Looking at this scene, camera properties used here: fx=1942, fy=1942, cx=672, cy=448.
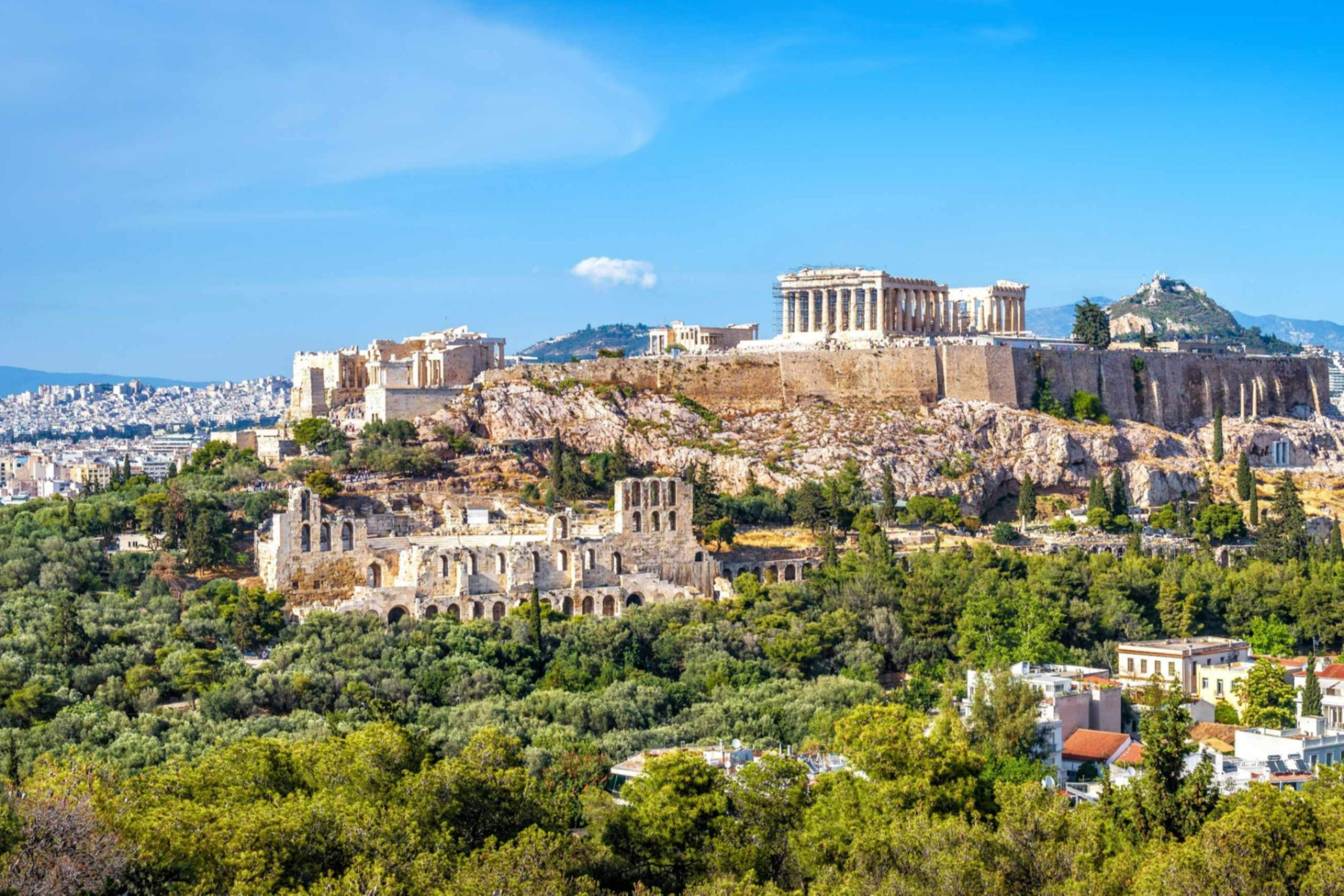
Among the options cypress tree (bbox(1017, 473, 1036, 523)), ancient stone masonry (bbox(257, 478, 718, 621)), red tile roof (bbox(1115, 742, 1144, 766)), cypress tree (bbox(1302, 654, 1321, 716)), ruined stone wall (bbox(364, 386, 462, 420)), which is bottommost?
red tile roof (bbox(1115, 742, 1144, 766))

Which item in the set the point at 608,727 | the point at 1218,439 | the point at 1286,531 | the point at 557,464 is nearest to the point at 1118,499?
the point at 1286,531

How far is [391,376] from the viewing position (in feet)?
223

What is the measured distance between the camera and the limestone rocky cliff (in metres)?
63.6

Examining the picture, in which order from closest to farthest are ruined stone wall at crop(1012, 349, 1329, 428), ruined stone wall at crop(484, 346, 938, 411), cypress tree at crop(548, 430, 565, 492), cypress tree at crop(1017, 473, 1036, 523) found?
1. cypress tree at crop(548, 430, 565, 492)
2. cypress tree at crop(1017, 473, 1036, 523)
3. ruined stone wall at crop(484, 346, 938, 411)
4. ruined stone wall at crop(1012, 349, 1329, 428)

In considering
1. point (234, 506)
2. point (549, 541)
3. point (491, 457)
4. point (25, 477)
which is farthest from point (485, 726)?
point (25, 477)

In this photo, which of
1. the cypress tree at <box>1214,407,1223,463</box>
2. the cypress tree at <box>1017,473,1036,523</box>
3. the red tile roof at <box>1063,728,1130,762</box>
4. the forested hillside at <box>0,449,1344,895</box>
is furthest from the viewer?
the cypress tree at <box>1214,407,1223,463</box>

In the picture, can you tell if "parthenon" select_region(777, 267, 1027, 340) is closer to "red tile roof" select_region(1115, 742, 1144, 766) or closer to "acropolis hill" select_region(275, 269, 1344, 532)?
"acropolis hill" select_region(275, 269, 1344, 532)

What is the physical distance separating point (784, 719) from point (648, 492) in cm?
1097

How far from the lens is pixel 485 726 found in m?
36.8

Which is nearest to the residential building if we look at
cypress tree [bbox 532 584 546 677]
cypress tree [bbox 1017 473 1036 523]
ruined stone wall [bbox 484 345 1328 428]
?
cypress tree [bbox 1017 473 1036 523]

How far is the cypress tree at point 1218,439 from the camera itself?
72625mm

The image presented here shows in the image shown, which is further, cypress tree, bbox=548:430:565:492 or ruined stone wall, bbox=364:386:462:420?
ruined stone wall, bbox=364:386:462:420

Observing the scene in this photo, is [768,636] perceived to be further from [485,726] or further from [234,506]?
[234,506]

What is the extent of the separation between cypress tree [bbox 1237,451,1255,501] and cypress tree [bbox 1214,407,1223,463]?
188 inches
